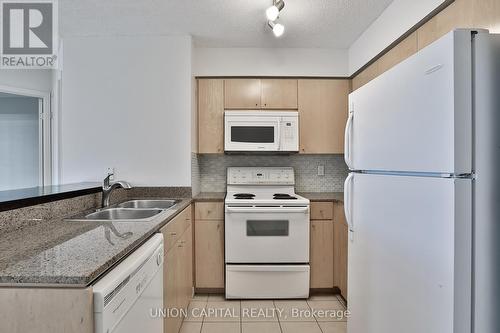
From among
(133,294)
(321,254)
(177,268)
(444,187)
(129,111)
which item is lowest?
(321,254)

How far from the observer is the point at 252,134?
2.89 m

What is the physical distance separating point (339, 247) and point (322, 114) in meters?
1.37

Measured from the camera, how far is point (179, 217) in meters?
2.05

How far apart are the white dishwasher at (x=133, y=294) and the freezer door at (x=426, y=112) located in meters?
1.13

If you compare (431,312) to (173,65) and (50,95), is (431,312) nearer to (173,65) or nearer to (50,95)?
(173,65)

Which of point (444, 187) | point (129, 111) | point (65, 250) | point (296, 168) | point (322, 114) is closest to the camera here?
point (444, 187)

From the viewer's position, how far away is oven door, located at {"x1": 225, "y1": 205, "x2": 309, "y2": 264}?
2.61 m

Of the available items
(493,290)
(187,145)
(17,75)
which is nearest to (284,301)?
(187,145)

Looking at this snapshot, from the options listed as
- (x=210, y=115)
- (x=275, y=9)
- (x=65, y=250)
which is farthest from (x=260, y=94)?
(x=65, y=250)

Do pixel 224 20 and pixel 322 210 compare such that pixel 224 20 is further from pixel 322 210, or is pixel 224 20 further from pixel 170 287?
pixel 170 287

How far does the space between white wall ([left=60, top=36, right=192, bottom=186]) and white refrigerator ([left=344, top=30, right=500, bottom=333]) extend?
197 centimetres

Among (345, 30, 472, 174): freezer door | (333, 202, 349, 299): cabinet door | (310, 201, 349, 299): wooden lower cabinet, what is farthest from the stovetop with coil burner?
(345, 30, 472, 174): freezer door

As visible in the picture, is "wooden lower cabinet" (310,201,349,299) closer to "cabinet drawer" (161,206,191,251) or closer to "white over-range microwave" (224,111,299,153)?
"white over-range microwave" (224,111,299,153)

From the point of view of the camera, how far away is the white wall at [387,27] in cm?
178
